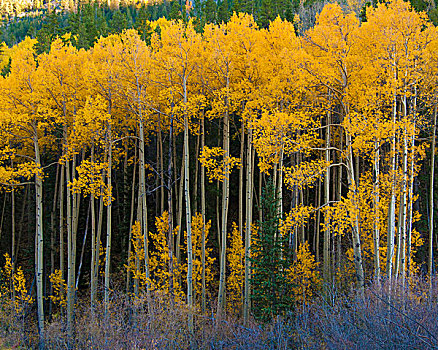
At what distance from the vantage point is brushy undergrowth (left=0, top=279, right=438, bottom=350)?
555 centimetres

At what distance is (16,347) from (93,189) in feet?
19.0

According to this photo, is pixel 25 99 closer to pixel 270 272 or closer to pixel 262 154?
pixel 262 154

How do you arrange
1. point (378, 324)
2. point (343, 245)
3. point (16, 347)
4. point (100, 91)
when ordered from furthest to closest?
point (343, 245) → point (100, 91) → point (16, 347) → point (378, 324)

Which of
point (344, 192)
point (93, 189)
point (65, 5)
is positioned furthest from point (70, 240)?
point (65, 5)

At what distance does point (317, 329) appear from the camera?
8641 millimetres

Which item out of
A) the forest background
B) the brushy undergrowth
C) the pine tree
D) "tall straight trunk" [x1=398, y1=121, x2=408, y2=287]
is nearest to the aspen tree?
the forest background

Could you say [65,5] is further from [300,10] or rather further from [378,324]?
[378,324]

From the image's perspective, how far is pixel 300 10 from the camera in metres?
48.1

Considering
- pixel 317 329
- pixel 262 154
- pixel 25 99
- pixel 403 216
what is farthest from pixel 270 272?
pixel 25 99

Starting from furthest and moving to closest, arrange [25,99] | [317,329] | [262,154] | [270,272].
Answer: [25,99]
[270,272]
[262,154]
[317,329]

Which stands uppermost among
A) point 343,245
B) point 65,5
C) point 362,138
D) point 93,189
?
point 65,5

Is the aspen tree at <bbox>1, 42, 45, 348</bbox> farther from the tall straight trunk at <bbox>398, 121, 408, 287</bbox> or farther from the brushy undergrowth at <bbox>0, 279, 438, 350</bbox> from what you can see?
the tall straight trunk at <bbox>398, 121, 408, 287</bbox>

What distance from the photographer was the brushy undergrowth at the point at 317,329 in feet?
18.2

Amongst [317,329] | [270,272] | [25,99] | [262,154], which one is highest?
[25,99]
